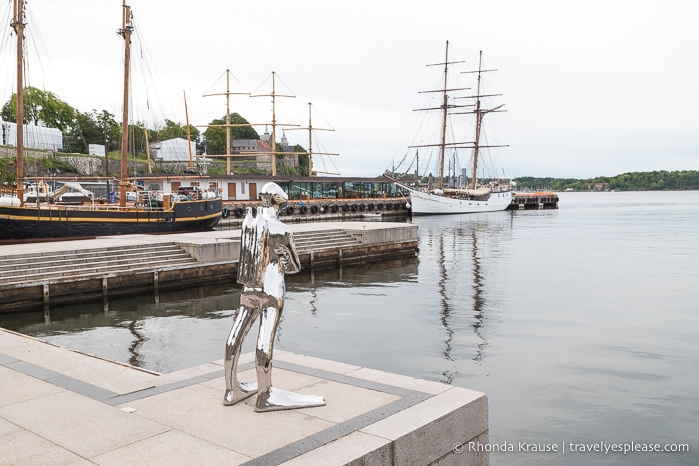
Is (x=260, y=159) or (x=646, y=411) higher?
(x=260, y=159)

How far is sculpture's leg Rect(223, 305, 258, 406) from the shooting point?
22.7 ft

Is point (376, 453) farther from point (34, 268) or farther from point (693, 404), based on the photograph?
point (34, 268)

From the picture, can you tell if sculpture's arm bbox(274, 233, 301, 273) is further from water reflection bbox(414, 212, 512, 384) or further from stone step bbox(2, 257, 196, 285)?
stone step bbox(2, 257, 196, 285)

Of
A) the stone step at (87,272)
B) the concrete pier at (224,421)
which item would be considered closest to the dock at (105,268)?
the stone step at (87,272)

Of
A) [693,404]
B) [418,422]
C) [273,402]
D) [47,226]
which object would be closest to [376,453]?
[418,422]

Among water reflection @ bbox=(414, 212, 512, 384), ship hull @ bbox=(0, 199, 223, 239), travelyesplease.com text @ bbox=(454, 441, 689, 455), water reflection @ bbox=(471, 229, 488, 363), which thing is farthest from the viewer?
ship hull @ bbox=(0, 199, 223, 239)

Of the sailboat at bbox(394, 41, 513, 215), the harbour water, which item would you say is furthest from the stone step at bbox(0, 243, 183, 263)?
the sailboat at bbox(394, 41, 513, 215)

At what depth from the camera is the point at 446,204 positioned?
8888 centimetres

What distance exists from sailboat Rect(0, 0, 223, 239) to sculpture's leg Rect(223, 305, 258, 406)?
81.3 feet

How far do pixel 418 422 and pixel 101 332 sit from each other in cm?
1221

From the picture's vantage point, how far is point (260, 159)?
490ft

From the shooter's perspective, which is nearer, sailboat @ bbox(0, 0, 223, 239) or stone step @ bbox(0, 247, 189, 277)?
stone step @ bbox(0, 247, 189, 277)

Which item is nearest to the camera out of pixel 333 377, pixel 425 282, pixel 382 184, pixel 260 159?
pixel 333 377

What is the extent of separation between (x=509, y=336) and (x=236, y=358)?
414 inches
